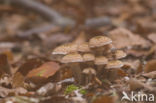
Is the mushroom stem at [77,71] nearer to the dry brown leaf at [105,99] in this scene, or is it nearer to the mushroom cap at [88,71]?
the mushroom cap at [88,71]

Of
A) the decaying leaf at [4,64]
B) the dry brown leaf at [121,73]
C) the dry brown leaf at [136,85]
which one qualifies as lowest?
the dry brown leaf at [136,85]

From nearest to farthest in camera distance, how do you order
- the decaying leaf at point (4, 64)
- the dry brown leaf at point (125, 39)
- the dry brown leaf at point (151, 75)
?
the dry brown leaf at point (151, 75)
the decaying leaf at point (4, 64)
the dry brown leaf at point (125, 39)

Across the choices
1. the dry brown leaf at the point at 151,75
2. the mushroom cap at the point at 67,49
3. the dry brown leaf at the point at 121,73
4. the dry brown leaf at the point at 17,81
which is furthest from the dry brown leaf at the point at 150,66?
the dry brown leaf at the point at 17,81

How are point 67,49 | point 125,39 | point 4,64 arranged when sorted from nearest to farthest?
point 67,49
point 4,64
point 125,39

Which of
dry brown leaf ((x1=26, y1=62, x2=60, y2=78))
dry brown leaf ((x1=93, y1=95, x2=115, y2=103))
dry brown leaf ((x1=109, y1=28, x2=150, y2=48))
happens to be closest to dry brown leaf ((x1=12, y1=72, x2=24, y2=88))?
dry brown leaf ((x1=26, y1=62, x2=60, y2=78))

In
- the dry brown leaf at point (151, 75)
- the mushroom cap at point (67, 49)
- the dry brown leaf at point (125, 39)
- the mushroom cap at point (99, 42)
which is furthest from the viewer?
the dry brown leaf at point (125, 39)

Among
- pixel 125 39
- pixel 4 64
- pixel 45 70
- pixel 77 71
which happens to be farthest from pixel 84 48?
pixel 125 39

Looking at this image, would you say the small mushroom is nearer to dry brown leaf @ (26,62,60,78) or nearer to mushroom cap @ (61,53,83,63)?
mushroom cap @ (61,53,83,63)

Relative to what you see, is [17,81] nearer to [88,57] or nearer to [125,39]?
[88,57]
